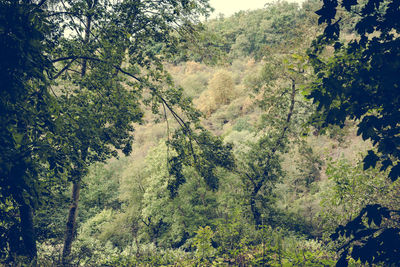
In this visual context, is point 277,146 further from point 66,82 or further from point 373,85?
point 373,85

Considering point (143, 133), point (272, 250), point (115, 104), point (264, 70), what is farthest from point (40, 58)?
point (143, 133)

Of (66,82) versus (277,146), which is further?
(277,146)

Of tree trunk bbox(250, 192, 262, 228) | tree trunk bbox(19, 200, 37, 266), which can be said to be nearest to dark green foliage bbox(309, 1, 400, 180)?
tree trunk bbox(19, 200, 37, 266)

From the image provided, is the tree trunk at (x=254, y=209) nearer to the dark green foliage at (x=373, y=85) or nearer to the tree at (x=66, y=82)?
the tree at (x=66, y=82)

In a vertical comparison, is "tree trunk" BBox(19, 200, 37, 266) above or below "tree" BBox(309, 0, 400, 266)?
below

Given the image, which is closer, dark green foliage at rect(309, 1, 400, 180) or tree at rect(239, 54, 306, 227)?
dark green foliage at rect(309, 1, 400, 180)

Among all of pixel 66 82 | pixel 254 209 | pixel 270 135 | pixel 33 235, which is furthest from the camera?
pixel 254 209

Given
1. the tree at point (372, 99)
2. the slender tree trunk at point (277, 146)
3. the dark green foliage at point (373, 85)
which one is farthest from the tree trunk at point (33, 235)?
the slender tree trunk at point (277, 146)

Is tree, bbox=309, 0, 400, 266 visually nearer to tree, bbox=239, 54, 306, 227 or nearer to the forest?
the forest

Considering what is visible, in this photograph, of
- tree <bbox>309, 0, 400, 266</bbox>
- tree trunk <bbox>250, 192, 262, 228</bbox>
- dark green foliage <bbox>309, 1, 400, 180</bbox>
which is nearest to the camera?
tree <bbox>309, 0, 400, 266</bbox>

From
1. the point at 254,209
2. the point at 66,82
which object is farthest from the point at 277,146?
the point at 66,82

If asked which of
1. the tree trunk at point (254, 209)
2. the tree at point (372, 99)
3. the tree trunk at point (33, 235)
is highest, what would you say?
the tree at point (372, 99)

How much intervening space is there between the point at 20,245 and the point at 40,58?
7.73 ft

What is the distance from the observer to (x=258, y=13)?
55.2 m
